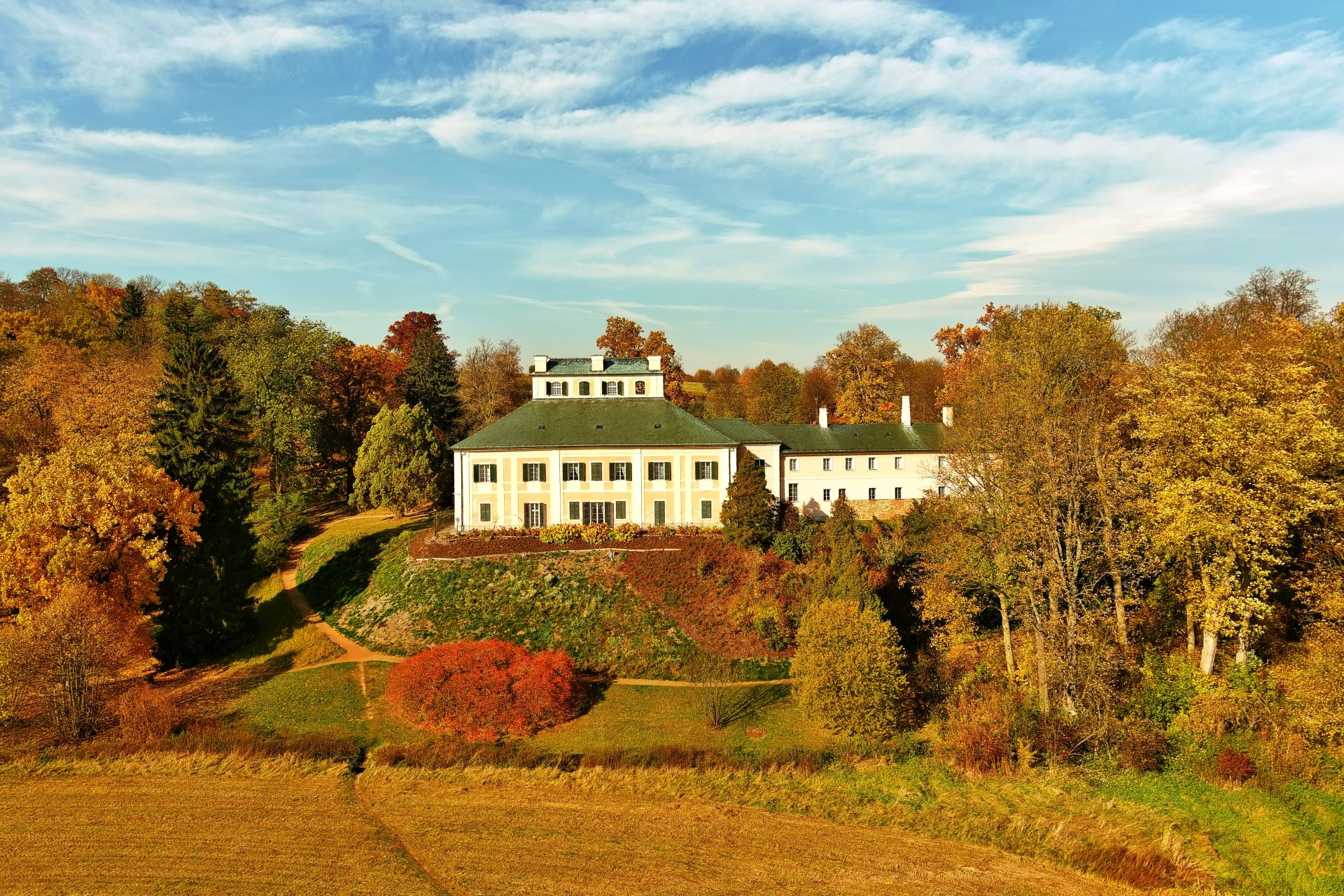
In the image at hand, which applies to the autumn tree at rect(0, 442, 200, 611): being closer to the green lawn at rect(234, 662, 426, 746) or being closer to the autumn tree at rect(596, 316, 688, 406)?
the green lawn at rect(234, 662, 426, 746)

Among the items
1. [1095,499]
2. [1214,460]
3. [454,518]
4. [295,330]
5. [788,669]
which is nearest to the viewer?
[1214,460]

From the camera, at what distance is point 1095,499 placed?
96.1 ft

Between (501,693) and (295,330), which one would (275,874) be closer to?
(501,693)

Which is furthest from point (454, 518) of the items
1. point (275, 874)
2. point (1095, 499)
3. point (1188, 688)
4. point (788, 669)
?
point (1188, 688)

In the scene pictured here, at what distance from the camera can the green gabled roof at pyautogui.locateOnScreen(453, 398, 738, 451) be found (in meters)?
43.3

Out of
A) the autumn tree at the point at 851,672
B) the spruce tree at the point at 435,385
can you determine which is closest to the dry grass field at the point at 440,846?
the autumn tree at the point at 851,672

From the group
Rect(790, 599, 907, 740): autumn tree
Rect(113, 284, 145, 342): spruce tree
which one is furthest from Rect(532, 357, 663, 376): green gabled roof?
Rect(113, 284, 145, 342): spruce tree

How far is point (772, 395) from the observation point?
76.9m

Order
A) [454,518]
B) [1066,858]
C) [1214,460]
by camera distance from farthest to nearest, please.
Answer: [454,518], [1214,460], [1066,858]

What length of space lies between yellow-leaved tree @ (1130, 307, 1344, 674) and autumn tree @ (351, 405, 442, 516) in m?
39.3

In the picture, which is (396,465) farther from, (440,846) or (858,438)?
(440,846)

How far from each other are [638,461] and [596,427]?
365 centimetres

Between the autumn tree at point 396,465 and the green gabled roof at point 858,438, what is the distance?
22.3m

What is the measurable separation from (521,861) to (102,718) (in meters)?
18.6
